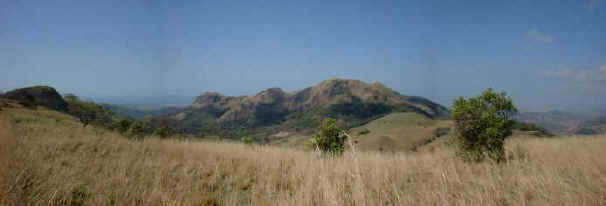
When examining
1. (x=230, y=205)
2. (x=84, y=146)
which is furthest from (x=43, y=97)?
(x=230, y=205)

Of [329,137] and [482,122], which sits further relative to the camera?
[329,137]

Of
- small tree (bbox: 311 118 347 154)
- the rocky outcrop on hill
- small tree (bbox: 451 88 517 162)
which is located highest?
the rocky outcrop on hill

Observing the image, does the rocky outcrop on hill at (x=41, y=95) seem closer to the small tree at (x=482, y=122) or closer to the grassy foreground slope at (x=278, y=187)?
the grassy foreground slope at (x=278, y=187)

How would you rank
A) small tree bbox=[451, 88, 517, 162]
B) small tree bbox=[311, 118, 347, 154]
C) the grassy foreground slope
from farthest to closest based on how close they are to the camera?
small tree bbox=[311, 118, 347, 154], small tree bbox=[451, 88, 517, 162], the grassy foreground slope

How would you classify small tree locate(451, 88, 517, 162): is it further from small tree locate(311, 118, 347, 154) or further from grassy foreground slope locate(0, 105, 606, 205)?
small tree locate(311, 118, 347, 154)

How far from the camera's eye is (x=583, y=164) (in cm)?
416

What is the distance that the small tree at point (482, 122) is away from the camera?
6.62m

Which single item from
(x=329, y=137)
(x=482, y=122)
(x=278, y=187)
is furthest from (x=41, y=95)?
(x=482, y=122)

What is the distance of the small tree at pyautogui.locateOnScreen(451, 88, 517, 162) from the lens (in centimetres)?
662

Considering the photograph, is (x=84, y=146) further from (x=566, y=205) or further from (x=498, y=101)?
(x=498, y=101)

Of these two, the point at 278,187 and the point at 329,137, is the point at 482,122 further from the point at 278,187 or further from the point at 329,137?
the point at 278,187

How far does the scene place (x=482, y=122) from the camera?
23.1 feet

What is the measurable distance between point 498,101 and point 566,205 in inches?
251

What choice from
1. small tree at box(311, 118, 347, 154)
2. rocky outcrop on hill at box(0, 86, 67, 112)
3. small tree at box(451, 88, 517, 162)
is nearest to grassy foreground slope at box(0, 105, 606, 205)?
small tree at box(451, 88, 517, 162)
